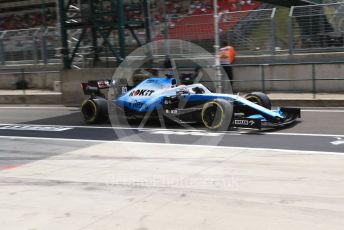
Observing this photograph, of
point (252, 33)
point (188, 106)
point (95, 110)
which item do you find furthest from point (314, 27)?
point (95, 110)

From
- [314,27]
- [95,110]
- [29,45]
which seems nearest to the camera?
[95,110]

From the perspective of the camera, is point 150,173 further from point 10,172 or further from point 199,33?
point 199,33

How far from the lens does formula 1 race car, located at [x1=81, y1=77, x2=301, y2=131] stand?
37.5ft

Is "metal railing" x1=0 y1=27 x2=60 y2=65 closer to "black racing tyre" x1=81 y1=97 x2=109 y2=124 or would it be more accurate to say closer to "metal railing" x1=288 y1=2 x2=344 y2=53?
"black racing tyre" x1=81 y1=97 x2=109 y2=124

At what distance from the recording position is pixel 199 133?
11555mm

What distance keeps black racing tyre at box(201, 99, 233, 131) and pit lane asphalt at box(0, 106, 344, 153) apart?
0.22m

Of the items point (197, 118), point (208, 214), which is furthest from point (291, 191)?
point (197, 118)

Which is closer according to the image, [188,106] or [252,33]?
[188,106]

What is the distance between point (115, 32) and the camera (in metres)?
21.3

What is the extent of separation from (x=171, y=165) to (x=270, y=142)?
2.59m

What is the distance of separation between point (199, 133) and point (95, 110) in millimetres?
3342

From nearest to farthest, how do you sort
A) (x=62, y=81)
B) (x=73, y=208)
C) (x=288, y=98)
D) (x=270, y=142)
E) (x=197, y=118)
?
(x=73, y=208), (x=270, y=142), (x=197, y=118), (x=288, y=98), (x=62, y=81)

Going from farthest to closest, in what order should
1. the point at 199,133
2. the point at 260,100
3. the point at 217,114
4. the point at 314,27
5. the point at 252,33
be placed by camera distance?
the point at 252,33 → the point at 314,27 → the point at 260,100 → the point at 199,133 → the point at 217,114

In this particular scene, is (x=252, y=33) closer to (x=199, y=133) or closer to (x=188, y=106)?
(x=188, y=106)
